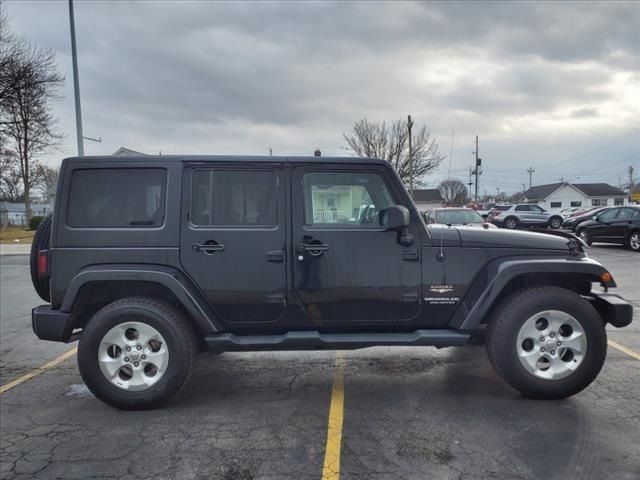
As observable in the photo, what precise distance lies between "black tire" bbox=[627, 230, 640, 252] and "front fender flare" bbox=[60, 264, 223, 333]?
608 inches

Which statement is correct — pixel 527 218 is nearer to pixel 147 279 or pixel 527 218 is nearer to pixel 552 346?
pixel 552 346

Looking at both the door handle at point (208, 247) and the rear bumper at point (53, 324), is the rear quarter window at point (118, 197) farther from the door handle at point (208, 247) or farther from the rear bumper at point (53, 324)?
the rear bumper at point (53, 324)

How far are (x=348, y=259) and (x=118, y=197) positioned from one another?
1.99 m

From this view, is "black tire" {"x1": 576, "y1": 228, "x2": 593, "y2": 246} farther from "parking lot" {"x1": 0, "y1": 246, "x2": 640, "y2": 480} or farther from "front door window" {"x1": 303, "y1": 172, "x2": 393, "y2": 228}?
"front door window" {"x1": 303, "y1": 172, "x2": 393, "y2": 228}

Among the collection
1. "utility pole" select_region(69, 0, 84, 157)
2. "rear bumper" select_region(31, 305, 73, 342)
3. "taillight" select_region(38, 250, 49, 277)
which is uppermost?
"utility pole" select_region(69, 0, 84, 157)

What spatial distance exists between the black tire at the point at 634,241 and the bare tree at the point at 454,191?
6914 centimetres

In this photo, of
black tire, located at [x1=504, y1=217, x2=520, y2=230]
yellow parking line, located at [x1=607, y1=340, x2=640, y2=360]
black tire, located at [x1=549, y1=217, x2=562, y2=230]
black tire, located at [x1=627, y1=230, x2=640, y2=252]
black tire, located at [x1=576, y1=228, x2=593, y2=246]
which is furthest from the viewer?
black tire, located at [x1=504, y1=217, x2=520, y2=230]

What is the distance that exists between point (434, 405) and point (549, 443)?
0.86 metres

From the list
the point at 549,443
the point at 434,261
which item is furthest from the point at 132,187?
the point at 549,443

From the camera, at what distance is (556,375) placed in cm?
350

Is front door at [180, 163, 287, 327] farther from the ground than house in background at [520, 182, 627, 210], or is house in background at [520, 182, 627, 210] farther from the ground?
house in background at [520, 182, 627, 210]

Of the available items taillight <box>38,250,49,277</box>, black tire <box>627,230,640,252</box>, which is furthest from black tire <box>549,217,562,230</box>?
taillight <box>38,250,49,277</box>

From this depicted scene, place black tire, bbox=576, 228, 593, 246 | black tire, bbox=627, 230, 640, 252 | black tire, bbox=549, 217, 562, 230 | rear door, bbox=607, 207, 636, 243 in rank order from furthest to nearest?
black tire, bbox=549, 217, 562, 230 → black tire, bbox=576, 228, 593, 246 → rear door, bbox=607, 207, 636, 243 → black tire, bbox=627, 230, 640, 252

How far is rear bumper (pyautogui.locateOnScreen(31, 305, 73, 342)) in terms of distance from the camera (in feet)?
11.6
